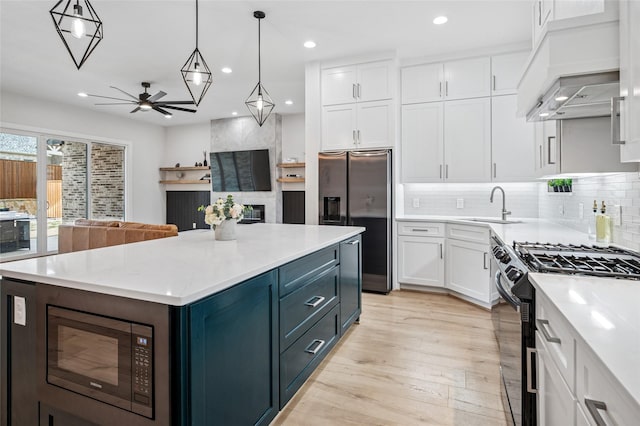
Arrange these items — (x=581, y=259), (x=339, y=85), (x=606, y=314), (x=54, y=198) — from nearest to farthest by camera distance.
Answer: (x=606, y=314) → (x=581, y=259) → (x=339, y=85) → (x=54, y=198)

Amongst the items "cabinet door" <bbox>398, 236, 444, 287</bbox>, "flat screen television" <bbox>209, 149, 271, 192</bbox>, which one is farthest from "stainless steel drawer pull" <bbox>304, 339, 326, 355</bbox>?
"flat screen television" <bbox>209, 149, 271, 192</bbox>

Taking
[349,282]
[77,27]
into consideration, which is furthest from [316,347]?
[77,27]

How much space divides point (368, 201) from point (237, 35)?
7.94 ft

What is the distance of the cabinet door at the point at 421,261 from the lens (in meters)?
4.14

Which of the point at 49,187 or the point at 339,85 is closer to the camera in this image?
the point at 339,85

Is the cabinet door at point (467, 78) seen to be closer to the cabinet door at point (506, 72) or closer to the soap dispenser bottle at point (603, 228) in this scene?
the cabinet door at point (506, 72)

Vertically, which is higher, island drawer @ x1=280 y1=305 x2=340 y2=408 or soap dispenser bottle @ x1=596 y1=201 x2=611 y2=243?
soap dispenser bottle @ x1=596 y1=201 x2=611 y2=243

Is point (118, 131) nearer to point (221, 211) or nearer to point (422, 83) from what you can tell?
point (422, 83)

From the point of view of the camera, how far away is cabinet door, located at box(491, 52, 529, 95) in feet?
13.0

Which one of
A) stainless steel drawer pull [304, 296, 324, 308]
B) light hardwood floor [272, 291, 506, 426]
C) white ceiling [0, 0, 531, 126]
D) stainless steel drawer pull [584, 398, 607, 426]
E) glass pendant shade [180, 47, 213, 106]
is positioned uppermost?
white ceiling [0, 0, 531, 126]

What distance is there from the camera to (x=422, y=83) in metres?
4.39

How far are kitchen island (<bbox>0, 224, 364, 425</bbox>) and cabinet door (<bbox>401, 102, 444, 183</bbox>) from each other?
9.05ft

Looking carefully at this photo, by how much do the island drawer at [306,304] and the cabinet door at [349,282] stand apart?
0.15 m

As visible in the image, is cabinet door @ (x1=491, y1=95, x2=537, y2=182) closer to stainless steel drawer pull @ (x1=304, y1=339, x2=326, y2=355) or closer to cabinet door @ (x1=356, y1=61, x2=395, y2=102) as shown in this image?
cabinet door @ (x1=356, y1=61, x2=395, y2=102)
